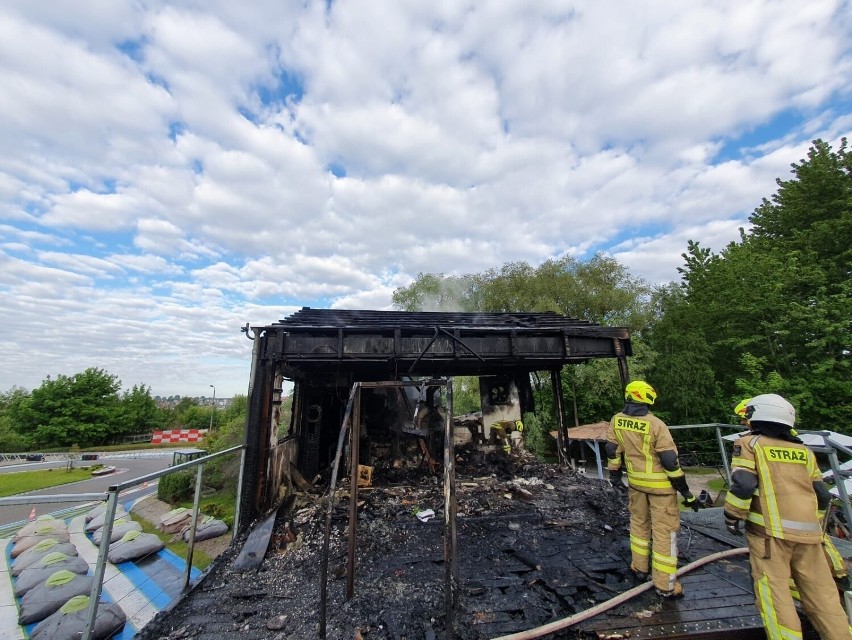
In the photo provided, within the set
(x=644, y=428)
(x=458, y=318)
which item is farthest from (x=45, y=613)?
(x=644, y=428)

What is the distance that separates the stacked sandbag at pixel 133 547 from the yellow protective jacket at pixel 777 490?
15309mm

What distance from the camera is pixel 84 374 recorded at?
4481 centimetres

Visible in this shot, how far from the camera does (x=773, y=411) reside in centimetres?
297

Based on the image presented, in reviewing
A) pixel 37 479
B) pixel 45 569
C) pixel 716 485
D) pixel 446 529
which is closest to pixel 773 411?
pixel 446 529

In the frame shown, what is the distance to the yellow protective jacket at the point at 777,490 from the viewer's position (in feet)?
9.12

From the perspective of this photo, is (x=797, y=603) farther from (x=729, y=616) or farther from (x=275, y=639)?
(x=275, y=639)

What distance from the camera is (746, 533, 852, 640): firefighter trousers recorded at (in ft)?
8.84

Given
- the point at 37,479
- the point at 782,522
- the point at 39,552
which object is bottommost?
the point at 37,479

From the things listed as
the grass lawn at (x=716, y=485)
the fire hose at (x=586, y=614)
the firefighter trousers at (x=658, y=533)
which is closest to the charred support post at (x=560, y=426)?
the fire hose at (x=586, y=614)

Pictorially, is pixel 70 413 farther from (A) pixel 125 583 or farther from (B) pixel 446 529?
(B) pixel 446 529

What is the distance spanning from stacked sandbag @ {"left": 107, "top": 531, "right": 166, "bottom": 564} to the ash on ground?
29.8ft

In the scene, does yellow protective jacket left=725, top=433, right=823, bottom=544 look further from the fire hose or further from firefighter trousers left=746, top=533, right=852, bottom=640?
the fire hose

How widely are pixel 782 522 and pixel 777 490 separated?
0.77 feet

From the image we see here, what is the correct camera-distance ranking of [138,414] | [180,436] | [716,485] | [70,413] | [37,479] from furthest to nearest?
[138,414] < [70,413] < [180,436] < [37,479] < [716,485]
